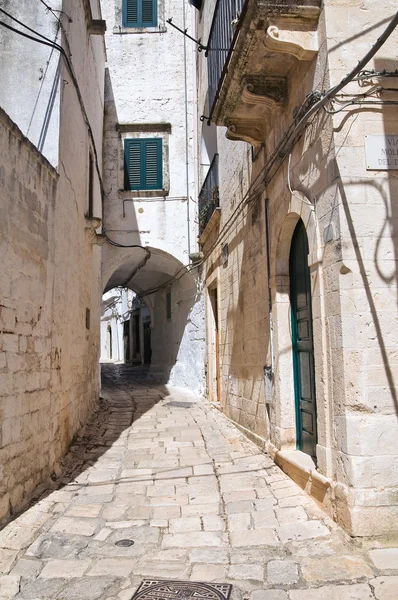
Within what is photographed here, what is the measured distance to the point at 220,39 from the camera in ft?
20.5

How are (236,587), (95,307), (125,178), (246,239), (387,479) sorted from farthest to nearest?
1. (125,178)
2. (95,307)
3. (246,239)
4. (387,479)
5. (236,587)

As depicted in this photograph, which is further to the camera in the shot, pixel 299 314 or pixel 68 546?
pixel 299 314

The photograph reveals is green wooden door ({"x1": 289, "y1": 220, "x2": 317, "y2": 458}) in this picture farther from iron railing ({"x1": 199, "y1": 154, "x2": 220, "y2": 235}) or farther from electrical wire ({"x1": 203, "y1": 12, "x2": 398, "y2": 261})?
iron railing ({"x1": 199, "y1": 154, "x2": 220, "y2": 235})

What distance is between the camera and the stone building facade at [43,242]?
159 inches

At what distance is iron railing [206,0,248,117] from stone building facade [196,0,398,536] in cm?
7

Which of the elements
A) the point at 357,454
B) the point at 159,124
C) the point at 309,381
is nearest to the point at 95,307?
the point at 159,124

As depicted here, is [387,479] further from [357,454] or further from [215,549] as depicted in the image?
[215,549]

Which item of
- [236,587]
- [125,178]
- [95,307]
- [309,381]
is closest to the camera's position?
[236,587]

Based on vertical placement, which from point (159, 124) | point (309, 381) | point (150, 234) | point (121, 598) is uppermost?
point (159, 124)

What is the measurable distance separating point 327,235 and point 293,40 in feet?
5.53

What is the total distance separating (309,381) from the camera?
4785 mm

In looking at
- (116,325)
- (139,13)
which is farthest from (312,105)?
(116,325)

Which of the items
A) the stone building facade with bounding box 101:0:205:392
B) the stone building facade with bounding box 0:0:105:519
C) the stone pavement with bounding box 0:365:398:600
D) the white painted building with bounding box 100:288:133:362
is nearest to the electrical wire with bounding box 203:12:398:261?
the stone building facade with bounding box 0:0:105:519

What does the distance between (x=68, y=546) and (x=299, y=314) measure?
118 inches
